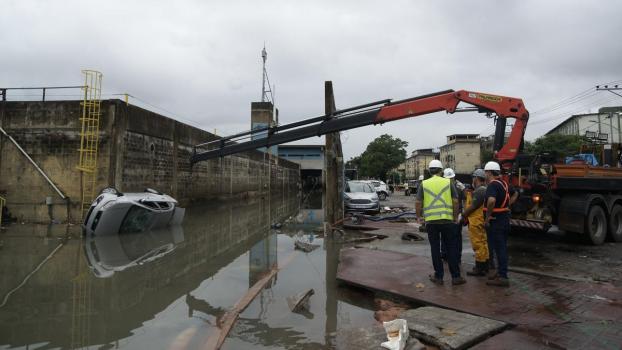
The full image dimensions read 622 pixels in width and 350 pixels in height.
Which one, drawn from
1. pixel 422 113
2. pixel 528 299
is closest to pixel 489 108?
pixel 422 113

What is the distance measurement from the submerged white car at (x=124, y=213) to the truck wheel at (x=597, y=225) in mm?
11023

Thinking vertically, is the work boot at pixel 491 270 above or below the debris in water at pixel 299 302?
above

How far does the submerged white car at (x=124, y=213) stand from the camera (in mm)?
10516

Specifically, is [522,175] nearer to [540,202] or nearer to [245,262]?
[540,202]

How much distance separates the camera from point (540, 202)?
9.02m

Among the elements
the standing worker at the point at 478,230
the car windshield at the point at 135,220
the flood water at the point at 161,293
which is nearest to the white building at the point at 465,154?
the car windshield at the point at 135,220

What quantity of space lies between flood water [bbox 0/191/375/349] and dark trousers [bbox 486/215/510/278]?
6.29ft

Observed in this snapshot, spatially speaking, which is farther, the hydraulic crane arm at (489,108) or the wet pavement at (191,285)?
the hydraulic crane arm at (489,108)

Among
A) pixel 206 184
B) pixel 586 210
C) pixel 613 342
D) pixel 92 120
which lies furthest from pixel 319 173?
pixel 613 342

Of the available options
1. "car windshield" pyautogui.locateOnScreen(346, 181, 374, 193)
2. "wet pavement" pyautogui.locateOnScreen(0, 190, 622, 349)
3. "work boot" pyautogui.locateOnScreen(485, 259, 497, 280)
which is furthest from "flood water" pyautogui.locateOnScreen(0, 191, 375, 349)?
"car windshield" pyautogui.locateOnScreen(346, 181, 374, 193)

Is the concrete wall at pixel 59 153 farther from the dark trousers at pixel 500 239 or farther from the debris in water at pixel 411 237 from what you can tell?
the dark trousers at pixel 500 239

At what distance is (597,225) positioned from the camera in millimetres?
9531

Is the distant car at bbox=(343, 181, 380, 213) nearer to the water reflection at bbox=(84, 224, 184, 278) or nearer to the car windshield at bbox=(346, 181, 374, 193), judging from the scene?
the car windshield at bbox=(346, 181, 374, 193)

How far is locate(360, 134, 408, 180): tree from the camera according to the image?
63.8m
